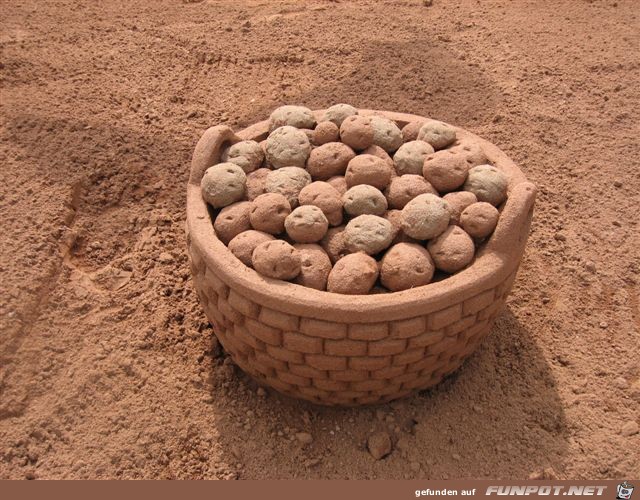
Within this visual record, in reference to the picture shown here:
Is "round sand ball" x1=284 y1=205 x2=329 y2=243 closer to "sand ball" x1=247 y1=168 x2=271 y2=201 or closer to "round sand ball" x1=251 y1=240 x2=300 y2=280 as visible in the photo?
"round sand ball" x1=251 y1=240 x2=300 y2=280

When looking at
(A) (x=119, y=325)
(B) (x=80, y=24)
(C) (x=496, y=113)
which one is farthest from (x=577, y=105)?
(B) (x=80, y=24)

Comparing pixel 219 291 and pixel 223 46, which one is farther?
pixel 223 46

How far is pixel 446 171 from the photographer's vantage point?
216 centimetres

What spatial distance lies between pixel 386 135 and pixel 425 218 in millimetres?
531

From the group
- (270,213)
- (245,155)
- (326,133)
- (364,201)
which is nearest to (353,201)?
(364,201)

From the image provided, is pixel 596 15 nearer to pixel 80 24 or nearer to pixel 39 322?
pixel 80 24

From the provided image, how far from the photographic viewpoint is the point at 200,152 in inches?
90.1

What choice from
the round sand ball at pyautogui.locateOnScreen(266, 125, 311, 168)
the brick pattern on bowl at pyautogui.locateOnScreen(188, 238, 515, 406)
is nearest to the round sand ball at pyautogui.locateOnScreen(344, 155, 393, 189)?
the round sand ball at pyautogui.locateOnScreen(266, 125, 311, 168)

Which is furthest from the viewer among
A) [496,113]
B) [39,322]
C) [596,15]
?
[596,15]

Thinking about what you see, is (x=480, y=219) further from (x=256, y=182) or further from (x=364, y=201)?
(x=256, y=182)

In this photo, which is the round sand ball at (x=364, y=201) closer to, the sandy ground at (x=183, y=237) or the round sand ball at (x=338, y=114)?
the round sand ball at (x=338, y=114)

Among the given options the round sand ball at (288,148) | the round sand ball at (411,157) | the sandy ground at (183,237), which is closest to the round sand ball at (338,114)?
the round sand ball at (288,148)

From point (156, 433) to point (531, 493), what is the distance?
4.21ft

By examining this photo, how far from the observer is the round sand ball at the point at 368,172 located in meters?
2.16
